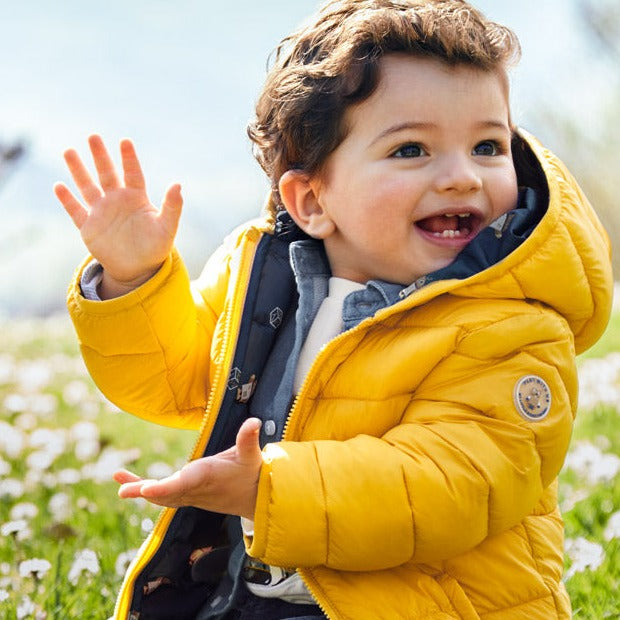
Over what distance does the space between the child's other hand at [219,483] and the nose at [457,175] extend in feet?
2.39

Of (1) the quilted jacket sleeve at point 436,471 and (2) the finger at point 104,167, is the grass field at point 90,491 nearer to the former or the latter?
(1) the quilted jacket sleeve at point 436,471

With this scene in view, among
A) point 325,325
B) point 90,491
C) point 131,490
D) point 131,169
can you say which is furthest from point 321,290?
point 90,491

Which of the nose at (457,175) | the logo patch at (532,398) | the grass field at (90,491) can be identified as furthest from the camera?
the grass field at (90,491)

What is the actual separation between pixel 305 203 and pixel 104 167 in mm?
522

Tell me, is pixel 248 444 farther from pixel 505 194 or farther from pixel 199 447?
pixel 505 194

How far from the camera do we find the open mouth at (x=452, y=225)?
2537 millimetres

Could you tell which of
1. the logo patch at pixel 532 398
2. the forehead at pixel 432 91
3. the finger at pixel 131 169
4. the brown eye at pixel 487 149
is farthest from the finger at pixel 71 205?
the logo patch at pixel 532 398

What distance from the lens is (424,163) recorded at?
248 centimetres

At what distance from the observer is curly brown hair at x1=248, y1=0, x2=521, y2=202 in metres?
Result: 2.50

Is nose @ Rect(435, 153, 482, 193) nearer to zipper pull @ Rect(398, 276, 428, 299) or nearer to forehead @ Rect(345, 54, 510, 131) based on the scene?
forehead @ Rect(345, 54, 510, 131)

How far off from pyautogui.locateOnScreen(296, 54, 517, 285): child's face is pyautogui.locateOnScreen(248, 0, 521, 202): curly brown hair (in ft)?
0.11

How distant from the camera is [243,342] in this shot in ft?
8.92

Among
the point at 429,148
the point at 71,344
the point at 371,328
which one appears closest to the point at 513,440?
the point at 371,328

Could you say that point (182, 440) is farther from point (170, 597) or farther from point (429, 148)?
point (429, 148)
